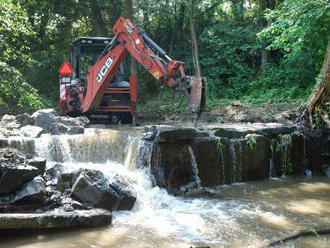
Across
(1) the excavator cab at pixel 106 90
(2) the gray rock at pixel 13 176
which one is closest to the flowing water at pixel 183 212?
(2) the gray rock at pixel 13 176

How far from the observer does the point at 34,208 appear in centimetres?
445

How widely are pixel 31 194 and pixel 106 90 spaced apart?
6.03 metres

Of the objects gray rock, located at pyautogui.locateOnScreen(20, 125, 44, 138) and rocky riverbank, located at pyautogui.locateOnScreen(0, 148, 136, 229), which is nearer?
rocky riverbank, located at pyautogui.locateOnScreen(0, 148, 136, 229)

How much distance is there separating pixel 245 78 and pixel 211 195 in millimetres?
Result: 11509

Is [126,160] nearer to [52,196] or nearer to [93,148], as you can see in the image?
[93,148]

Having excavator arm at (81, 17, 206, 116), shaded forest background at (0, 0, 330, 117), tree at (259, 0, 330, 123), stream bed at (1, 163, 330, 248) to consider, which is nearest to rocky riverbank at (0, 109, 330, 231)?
stream bed at (1, 163, 330, 248)

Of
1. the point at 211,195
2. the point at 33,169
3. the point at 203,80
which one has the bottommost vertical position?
the point at 211,195

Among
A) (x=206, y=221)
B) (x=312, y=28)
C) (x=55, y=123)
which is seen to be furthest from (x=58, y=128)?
(x=312, y=28)

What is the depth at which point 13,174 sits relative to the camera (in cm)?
454

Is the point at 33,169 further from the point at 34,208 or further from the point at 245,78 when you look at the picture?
the point at 245,78

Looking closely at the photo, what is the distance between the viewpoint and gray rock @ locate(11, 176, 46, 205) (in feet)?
14.5

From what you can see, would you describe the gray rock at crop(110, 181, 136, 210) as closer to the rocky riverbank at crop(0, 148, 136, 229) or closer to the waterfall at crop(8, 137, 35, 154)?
the rocky riverbank at crop(0, 148, 136, 229)

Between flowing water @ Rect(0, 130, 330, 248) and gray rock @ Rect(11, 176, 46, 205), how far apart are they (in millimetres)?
572

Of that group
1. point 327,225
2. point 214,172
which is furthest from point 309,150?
point 327,225
